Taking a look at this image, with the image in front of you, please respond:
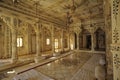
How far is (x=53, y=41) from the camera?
10.7m

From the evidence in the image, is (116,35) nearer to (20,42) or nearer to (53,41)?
(53,41)

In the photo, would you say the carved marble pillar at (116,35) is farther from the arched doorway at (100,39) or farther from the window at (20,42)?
the arched doorway at (100,39)

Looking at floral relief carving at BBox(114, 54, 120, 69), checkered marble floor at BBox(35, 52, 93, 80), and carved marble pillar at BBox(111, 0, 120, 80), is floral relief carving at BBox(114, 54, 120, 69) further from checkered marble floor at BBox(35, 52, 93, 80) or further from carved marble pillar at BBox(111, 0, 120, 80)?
checkered marble floor at BBox(35, 52, 93, 80)

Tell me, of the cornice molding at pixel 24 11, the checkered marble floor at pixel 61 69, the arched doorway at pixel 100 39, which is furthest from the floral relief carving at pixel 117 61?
the arched doorway at pixel 100 39

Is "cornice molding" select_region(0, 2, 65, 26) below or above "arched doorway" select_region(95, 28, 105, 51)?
above

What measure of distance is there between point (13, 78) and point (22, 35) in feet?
27.0

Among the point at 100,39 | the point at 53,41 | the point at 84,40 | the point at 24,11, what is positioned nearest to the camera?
the point at 24,11

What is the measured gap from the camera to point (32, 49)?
12.7 metres

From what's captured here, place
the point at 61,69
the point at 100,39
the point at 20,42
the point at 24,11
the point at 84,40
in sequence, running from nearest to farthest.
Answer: the point at 61,69 < the point at 24,11 < the point at 20,42 < the point at 100,39 < the point at 84,40

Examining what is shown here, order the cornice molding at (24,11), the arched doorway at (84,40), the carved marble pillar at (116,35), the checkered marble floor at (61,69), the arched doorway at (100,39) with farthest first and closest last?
the arched doorway at (84,40)
the arched doorway at (100,39)
the cornice molding at (24,11)
the checkered marble floor at (61,69)
the carved marble pillar at (116,35)

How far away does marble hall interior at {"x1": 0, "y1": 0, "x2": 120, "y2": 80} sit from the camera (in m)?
2.79

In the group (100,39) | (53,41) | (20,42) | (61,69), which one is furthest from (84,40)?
(61,69)

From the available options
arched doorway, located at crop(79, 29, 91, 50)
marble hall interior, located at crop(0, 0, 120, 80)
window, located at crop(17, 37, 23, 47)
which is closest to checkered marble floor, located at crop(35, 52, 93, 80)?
marble hall interior, located at crop(0, 0, 120, 80)

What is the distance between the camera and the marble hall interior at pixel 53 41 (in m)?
2.79
